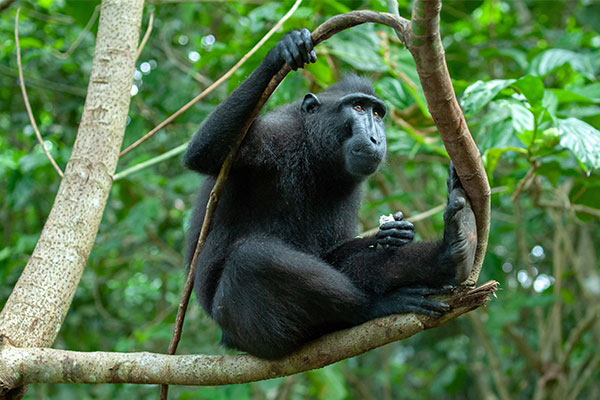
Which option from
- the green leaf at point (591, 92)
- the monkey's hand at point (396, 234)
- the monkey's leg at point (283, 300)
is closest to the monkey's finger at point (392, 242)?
the monkey's hand at point (396, 234)

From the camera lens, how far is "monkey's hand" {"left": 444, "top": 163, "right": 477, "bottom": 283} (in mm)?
2625

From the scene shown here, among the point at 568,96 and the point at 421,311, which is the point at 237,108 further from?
the point at 568,96

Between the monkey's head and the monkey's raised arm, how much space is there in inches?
31.3

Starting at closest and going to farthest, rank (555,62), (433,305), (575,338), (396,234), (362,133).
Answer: (433,305), (396,234), (362,133), (555,62), (575,338)

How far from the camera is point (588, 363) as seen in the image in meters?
7.86

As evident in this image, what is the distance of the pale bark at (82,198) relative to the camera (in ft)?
10.3

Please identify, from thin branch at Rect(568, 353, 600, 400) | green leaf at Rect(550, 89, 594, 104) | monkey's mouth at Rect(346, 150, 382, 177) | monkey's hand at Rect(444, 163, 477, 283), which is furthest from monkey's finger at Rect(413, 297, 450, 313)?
thin branch at Rect(568, 353, 600, 400)

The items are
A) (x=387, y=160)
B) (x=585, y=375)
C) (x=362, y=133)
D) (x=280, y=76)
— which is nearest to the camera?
(x=280, y=76)

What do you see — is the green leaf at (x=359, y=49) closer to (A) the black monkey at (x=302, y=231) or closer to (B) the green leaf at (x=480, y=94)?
(A) the black monkey at (x=302, y=231)

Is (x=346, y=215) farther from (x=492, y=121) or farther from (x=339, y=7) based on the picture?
(x=339, y=7)

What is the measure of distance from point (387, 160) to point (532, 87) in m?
1.42

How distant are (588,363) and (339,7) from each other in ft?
19.9

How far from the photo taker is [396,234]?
3.29 metres

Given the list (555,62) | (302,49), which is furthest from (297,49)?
(555,62)
